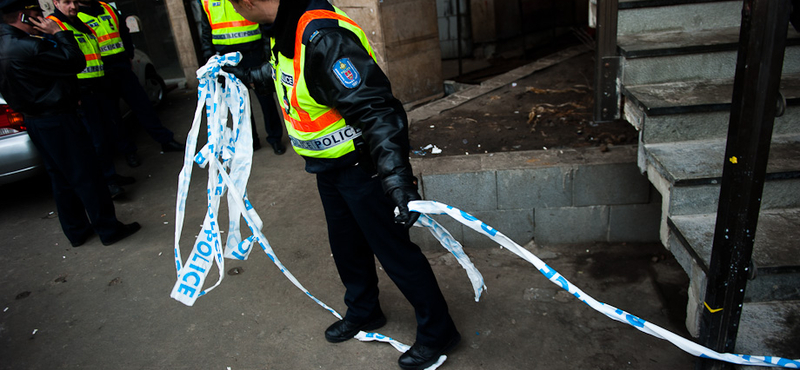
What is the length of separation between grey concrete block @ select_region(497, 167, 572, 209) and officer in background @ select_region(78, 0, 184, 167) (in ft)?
14.7

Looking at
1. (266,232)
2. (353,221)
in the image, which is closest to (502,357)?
(353,221)

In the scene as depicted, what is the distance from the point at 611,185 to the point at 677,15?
1.34 m

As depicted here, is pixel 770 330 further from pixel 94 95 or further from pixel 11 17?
pixel 94 95

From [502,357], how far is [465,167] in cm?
134

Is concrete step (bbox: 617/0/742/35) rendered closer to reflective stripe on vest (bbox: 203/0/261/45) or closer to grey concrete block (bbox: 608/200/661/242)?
grey concrete block (bbox: 608/200/661/242)

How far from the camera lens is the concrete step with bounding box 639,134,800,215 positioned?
8.83 feet

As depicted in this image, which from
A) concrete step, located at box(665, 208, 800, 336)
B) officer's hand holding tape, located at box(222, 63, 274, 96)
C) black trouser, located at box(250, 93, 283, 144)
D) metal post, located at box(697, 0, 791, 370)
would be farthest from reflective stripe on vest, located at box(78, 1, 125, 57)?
metal post, located at box(697, 0, 791, 370)

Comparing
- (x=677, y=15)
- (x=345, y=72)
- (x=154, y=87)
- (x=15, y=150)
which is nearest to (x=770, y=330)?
(x=345, y=72)

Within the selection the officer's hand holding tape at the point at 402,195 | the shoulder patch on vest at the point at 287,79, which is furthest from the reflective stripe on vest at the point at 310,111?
the officer's hand holding tape at the point at 402,195

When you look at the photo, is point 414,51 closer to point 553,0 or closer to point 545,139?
point 545,139

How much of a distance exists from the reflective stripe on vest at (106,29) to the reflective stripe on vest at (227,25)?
1.33 m

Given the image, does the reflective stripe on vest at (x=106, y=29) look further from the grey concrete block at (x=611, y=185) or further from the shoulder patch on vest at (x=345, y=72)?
the grey concrete block at (x=611, y=185)

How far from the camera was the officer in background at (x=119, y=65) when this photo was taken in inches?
229

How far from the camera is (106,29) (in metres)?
5.86
